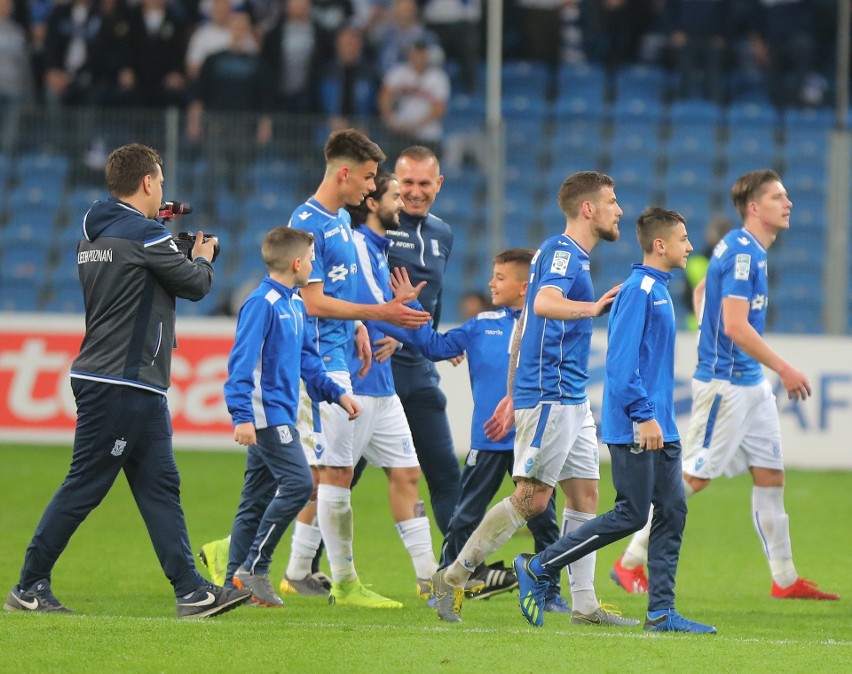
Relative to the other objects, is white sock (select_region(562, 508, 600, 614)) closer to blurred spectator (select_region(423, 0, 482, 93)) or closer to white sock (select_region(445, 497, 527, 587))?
white sock (select_region(445, 497, 527, 587))

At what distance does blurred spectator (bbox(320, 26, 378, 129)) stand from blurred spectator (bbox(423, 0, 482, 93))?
121 centimetres

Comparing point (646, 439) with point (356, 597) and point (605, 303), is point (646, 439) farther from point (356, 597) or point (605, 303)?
point (356, 597)

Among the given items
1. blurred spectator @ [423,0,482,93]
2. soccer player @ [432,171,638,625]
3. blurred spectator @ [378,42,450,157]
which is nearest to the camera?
soccer player @ [432,171,638,625]

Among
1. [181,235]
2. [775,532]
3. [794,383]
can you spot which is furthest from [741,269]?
[181,235]

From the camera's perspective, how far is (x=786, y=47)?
752 inches

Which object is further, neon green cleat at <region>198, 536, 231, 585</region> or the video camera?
neon green cleat at <region>198, 536, 231, 585</region>

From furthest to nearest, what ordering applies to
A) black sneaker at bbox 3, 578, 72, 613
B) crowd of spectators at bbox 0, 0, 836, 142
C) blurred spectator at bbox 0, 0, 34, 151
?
1. blurred spectator at bbox 0, 0, 34, 151
2. crowd of spectators at bbox 0, 0, 836, 142
3. black sneaker at bbox 3, 578, 72, 613

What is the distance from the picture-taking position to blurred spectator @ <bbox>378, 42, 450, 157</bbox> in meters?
17.3

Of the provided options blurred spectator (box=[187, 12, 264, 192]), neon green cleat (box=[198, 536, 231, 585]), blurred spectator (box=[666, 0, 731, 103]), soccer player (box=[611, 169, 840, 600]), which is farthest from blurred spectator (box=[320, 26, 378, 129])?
neon green cleat (box=[198, 536, 231, 585])

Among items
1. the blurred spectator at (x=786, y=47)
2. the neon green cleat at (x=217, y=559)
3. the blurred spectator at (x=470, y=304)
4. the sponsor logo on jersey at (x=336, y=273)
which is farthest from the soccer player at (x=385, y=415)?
the blurred spectator at (x=786, y=47)

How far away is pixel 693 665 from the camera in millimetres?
5812

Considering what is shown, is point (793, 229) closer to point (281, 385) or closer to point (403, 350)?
point (403, 350)

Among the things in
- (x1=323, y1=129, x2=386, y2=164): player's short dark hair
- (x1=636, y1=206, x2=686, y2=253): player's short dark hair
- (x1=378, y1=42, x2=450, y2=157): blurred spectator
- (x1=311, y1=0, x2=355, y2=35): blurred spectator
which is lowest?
(x1=636, y1=206, x2=686, y2=253): player's short dark hair

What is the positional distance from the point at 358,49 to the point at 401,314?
10.3 metres
